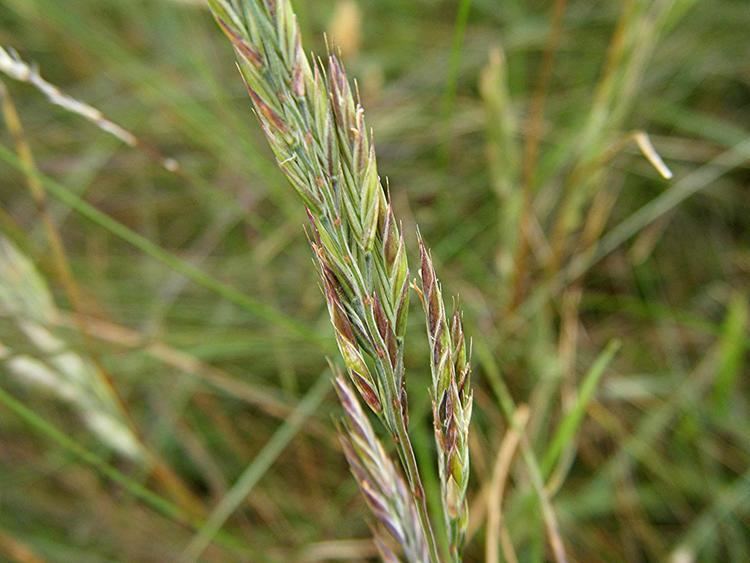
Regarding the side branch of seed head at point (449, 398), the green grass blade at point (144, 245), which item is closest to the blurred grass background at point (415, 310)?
the green grass blade at point (144, 245)

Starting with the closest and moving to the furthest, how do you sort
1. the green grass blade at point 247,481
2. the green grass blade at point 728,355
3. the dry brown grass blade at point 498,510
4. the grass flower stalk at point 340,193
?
1. the grass flower stalk at point 340,193
2. the dry brown grass blade at point 498,510
3. the green grass blade at point 247,481
4. the green grass blade at point 728,355

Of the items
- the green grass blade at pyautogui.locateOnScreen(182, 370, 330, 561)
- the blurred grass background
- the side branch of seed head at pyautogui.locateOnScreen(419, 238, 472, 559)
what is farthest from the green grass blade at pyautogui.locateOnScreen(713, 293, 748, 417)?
the side branch of seed head at pyautogui.locateOnScreen(419, 238, 472, 559)

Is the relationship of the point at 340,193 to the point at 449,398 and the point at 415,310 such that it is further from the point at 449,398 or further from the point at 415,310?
the point at 415,310

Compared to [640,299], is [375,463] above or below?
above

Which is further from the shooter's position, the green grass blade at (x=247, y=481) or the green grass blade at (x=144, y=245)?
the green grass blade at (x=247, y=481)

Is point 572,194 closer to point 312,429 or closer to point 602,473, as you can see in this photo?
point 602,473

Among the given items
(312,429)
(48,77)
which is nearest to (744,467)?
(312,429)

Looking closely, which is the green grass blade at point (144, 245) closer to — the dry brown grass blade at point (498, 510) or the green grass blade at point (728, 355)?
the dry brown grass blade at point (498, 510)

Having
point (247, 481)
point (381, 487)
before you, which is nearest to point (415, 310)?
point (247, 481)
